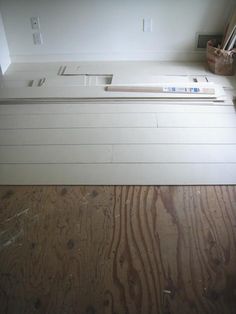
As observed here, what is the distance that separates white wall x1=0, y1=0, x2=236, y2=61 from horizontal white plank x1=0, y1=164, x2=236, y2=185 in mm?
1519

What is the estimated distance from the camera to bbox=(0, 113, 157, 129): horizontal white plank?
2174 mm

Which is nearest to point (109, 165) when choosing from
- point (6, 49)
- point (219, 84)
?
point (219, 84)

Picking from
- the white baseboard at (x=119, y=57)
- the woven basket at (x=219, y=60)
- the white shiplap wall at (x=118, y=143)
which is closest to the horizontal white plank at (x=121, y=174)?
the white shiplap wall at (x=118, y=143)

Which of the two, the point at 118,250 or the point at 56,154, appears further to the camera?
the point at 56,154

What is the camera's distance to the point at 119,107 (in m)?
2.35

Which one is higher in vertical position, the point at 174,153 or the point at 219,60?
the point at 219,60

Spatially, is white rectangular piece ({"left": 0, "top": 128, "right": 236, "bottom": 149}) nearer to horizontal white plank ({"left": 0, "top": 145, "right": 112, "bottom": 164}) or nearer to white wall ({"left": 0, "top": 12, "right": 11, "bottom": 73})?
horizontal white plank ({"left": 0, "top": 145, "right": 112, "bottom": 164})

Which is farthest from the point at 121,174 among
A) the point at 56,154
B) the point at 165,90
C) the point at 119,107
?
the point at 165,90

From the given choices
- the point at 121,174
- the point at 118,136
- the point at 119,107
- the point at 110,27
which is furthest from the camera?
the point at 110,27

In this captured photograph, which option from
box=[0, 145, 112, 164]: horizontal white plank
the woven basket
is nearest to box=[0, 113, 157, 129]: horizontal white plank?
box=[0, 145, 112, 164]: horizontal white plank

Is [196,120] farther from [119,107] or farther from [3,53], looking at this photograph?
[3,53]

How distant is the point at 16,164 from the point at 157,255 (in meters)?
0.97

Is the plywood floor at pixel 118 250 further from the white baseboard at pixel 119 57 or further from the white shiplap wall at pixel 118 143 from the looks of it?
the white baseboard at pixel 119 57

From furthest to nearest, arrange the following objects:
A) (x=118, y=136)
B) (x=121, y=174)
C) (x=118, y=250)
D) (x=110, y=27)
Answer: (x=110, y=27), (x=118, y=136), (x=121, y=174), (x=118, y=250)
